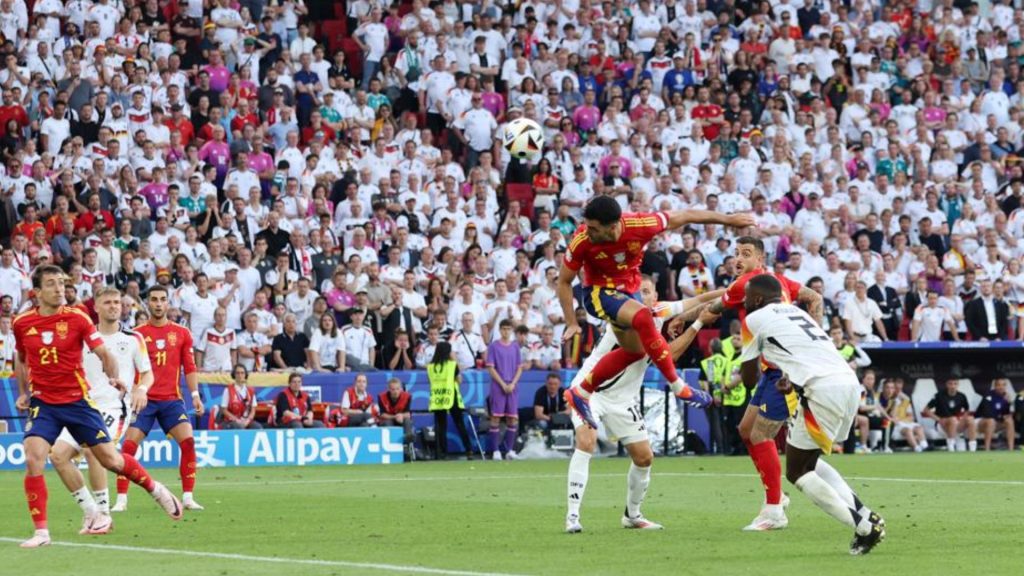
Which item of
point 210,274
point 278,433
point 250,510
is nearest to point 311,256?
point 210,274

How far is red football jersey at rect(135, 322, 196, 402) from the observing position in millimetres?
17406

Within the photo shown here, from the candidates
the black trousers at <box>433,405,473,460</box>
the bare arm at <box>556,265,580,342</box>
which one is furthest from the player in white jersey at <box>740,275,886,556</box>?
the black trousers at <box>433,405,473,460</box>

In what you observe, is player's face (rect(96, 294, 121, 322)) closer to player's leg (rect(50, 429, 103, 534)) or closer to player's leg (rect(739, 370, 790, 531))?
player's leg (rect(50, 429, 103, 534))

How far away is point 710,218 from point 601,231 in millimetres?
863

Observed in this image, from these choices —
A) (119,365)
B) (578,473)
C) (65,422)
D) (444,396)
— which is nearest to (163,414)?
(119,365)

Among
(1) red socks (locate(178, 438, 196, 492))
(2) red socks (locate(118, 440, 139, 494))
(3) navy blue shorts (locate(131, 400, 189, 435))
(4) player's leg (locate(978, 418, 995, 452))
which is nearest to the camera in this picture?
(2) red socks (locate(118, 440, 139, 494))

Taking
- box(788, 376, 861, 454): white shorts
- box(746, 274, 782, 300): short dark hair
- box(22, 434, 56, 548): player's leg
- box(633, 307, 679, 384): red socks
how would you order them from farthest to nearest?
box(633, 307, 679, 384): red socks, box(22, 434, 56, 548): player's leg, box(746, 274, 782, 300): short dark hair, box(788, 376, 861, 454): white shorts

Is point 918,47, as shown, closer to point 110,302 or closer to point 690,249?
point 690,249

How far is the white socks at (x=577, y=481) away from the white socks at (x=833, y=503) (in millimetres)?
2419

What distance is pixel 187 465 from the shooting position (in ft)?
56.8

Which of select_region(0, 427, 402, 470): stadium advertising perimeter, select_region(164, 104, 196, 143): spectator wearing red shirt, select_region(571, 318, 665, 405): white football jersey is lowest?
select_region(0, 427, 402, 470): stadium advertising perimeter

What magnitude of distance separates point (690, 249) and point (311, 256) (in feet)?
21.9

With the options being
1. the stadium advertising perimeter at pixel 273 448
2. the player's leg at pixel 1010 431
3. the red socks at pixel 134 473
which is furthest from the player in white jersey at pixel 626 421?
the player's leg at pixel 1010 431

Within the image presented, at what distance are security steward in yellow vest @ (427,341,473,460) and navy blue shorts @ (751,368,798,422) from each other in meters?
13.6
